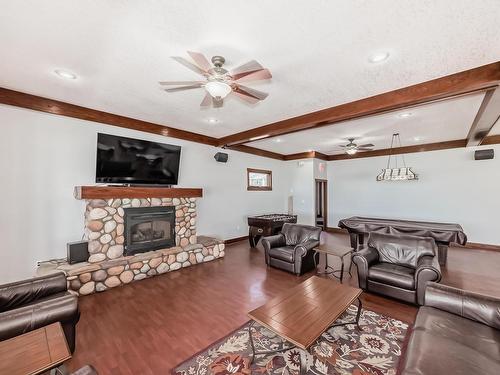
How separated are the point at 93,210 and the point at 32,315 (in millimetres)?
2184

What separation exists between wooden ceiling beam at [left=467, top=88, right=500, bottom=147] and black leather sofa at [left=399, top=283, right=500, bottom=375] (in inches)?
102

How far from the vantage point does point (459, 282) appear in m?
3.73

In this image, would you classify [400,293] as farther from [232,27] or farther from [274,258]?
[232,27]

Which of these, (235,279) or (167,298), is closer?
(167,298)

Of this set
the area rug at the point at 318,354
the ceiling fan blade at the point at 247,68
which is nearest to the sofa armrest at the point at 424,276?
the area rug at the point at 318,354

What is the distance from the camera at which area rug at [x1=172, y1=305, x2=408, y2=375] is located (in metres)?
1.95

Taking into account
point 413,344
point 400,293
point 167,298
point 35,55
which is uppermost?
point 35,55

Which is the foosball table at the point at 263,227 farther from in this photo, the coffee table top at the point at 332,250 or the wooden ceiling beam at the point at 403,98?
the wooden ceiling beam at the point at 403,98

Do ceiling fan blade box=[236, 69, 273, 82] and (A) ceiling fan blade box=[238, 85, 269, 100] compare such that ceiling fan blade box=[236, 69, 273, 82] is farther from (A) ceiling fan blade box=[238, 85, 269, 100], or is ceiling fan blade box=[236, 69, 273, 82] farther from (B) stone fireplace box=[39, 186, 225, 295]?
(B) stone fireplace box=[39, 186, 225, 295]

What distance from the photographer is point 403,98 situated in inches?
121

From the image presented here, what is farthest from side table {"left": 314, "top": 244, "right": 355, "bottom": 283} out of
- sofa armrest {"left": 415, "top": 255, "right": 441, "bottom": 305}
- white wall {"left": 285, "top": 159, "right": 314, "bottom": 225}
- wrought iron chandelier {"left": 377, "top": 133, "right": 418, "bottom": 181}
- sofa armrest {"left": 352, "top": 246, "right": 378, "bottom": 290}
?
white wall {"left": 285, "top": 159, "right": 314, "bottom": 225}

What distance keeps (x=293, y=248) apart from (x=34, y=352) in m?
3.75

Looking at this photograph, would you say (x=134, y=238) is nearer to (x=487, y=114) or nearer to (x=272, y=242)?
(x=272, y=242)

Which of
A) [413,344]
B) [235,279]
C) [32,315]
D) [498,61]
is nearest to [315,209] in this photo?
[235,279]
